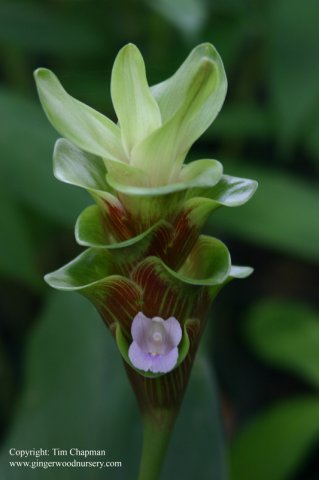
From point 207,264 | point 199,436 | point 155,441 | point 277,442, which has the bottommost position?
point 277,442

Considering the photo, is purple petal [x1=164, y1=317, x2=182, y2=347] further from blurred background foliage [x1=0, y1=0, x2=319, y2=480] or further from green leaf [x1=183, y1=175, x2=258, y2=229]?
blurred background foliage [x1=0, y1=0, x2=319, y2=480]

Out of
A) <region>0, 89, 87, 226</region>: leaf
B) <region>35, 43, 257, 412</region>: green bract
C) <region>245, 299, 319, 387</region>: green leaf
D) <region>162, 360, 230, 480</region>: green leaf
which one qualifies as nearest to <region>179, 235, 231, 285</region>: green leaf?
<region>35, 43, 257, 412</region>: green bract

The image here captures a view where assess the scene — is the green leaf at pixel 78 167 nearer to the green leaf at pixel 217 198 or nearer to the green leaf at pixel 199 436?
the green leaf at pixel 217 198

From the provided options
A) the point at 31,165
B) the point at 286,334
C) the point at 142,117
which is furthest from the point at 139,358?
the point at 286,334

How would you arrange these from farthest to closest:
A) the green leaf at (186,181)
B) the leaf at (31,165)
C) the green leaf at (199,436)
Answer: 1. the leaf at (31,165)
2. the green leaf at (199,436)
3. the green leaf at (186,181)

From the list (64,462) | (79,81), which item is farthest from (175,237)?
(79,81)

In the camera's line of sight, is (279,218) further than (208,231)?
No

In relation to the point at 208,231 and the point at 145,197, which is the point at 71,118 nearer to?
the point at 145,197

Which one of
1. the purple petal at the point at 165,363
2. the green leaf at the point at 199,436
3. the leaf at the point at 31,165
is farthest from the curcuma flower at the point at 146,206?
the leaf at the point at 31,165
